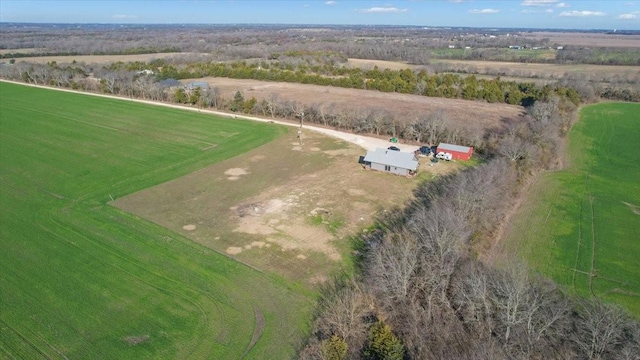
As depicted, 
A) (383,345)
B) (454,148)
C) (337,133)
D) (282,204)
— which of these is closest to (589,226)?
(454,148)

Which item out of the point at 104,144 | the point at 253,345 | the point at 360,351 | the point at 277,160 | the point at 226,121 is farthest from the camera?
the point at 226,121

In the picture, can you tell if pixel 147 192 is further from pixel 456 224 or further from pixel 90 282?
pixel 456 224

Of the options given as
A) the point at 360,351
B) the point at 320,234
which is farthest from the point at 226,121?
the point at 360,351

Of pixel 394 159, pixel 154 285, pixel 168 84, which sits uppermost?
pixel 168 84

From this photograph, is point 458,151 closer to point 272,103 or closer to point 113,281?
point 272,103

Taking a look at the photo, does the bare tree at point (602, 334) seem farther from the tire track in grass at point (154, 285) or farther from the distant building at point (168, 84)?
the distant building at point (168, 84)
